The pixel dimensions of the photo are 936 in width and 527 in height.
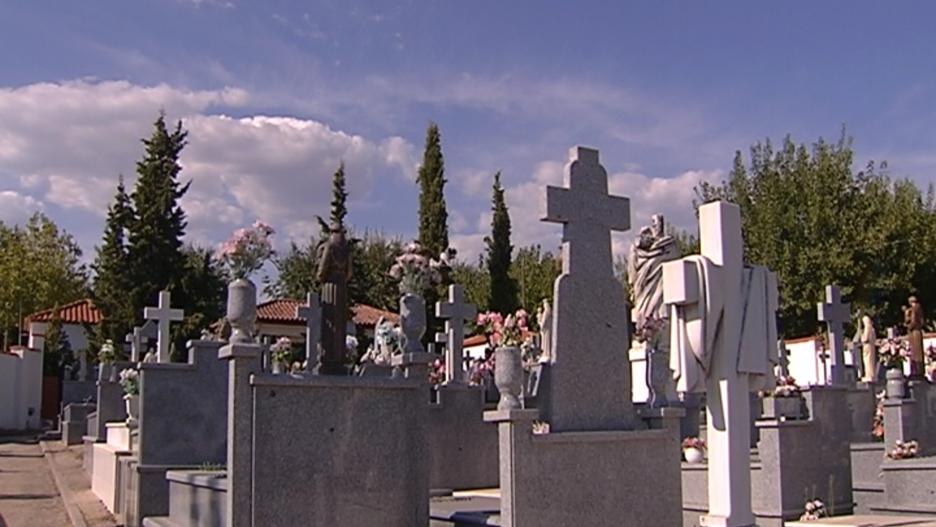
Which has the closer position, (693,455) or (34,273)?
(693,455)

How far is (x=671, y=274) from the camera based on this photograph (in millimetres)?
6559

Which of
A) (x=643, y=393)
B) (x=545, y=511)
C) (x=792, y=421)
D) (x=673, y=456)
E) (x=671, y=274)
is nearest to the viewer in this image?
(x=671, y=274)

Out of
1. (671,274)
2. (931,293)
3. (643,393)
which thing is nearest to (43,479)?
(643,393)

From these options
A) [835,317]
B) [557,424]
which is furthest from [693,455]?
[835,317]

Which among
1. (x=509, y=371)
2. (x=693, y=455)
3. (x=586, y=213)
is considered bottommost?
(x=693, y=455)

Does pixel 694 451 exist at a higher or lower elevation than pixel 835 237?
lower

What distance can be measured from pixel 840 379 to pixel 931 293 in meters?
21.6

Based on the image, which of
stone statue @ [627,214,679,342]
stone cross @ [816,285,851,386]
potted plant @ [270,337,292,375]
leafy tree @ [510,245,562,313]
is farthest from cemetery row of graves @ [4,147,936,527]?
leafy tree @ [510,245,562,313]

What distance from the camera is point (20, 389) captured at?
35031mm

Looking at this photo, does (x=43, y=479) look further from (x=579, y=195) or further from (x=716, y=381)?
(x=716, y=381)

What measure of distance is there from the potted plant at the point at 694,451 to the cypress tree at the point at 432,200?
29.6 meters

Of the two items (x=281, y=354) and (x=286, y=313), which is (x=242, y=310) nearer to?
(x=281, y=354)

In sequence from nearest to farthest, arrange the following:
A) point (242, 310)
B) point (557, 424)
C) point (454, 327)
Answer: point (557, 424) < point (242, 310) < point (454, 327)

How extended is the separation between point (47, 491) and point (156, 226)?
25067 mm
